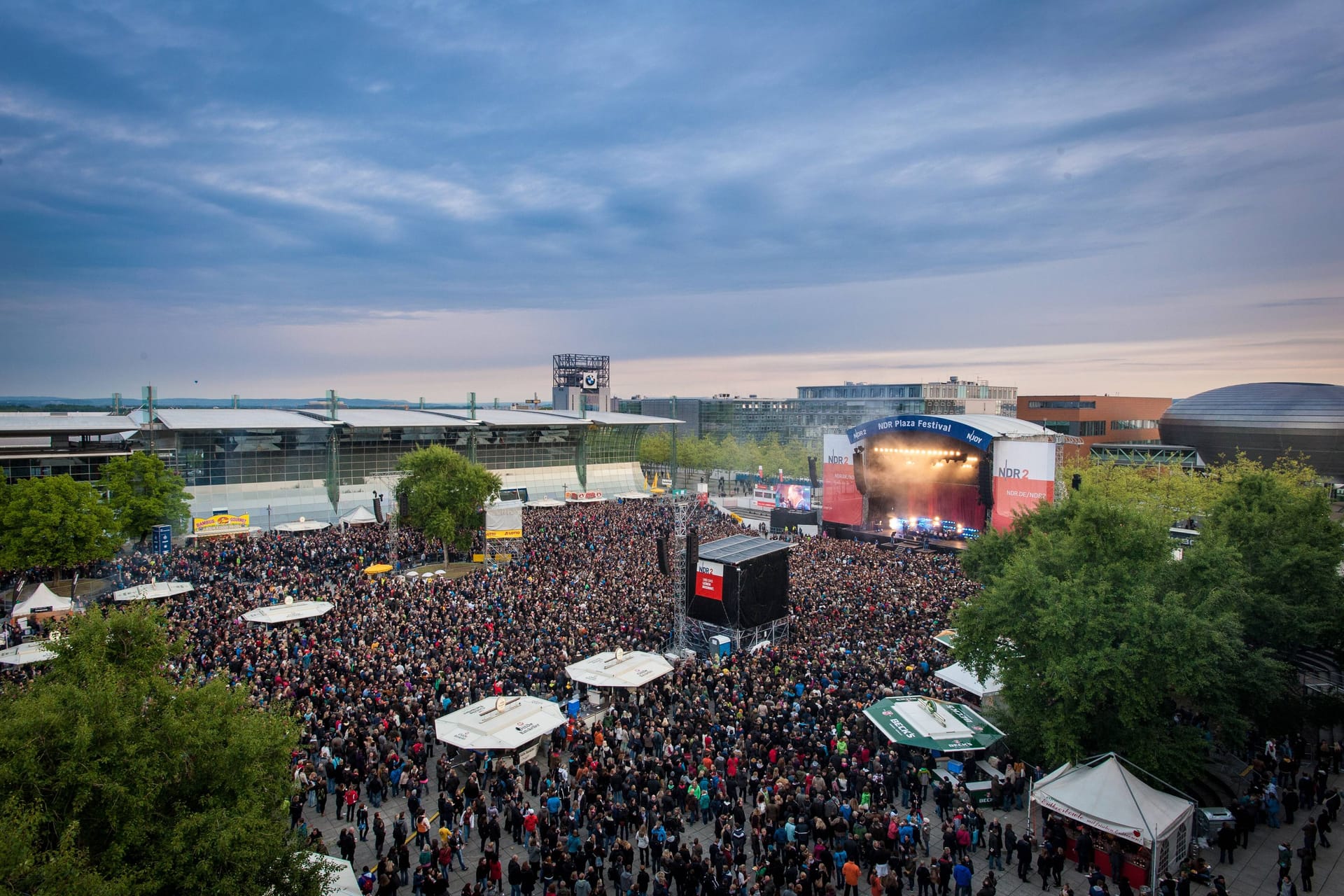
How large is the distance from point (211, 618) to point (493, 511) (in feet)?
45.2

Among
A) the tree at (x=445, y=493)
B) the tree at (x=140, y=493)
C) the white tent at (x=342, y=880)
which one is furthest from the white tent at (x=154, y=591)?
the white tent at (x=342, y=880)

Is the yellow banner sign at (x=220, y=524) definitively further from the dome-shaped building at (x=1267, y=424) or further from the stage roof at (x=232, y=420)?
the dome-shaped building at (x=1267, y=424)

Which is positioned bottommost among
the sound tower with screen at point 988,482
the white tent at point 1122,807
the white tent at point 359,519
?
the white tent at point 1122,807

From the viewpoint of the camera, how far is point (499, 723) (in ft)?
49.6

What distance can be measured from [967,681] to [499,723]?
468 inches

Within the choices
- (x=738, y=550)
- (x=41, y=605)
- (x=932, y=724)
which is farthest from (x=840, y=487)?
(x=41, y=605)

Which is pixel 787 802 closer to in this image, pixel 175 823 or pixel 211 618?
pixel 175 823

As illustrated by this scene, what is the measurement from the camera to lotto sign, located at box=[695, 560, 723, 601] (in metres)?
23.2

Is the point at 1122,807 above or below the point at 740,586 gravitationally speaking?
below

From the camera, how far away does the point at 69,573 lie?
34.0 metres

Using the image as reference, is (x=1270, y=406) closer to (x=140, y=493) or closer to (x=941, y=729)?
(x=941, y=729)

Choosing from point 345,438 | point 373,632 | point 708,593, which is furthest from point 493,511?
point 345,438

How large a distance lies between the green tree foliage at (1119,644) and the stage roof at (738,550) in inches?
295

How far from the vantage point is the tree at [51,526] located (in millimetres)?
28172
